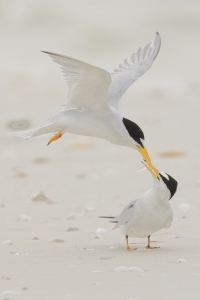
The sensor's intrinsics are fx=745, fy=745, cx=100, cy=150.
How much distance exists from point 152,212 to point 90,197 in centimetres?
195

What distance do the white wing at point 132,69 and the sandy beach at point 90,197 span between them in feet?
3.09

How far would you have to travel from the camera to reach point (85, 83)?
16.6 feet

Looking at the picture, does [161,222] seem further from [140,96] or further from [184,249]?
[140,96]

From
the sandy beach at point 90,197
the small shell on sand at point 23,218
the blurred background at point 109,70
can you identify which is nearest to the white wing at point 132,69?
the sandy beach at point 90,197

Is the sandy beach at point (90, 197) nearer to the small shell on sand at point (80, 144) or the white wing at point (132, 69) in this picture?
the small shell on sand at point (80, 144)

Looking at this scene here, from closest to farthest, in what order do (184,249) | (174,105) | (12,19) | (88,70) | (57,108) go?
(184,249), (88,70), (57,108), (174,105), (12,19)

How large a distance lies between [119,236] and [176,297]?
180 centimetres

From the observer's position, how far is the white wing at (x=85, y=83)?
Result: 4.77 m

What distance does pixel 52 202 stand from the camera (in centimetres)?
612

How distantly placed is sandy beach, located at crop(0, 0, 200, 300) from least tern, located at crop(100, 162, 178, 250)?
5.3 inches

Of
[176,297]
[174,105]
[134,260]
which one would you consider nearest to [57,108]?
[174,105]

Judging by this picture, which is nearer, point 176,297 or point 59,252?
point 176,297

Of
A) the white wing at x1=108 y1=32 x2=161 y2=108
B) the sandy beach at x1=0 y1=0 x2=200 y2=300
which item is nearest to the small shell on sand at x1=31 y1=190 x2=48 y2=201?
the sandy beach at x1=0 y1=0 x2=200 y2=300

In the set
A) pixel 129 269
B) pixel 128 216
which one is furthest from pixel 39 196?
pixel 129 269
